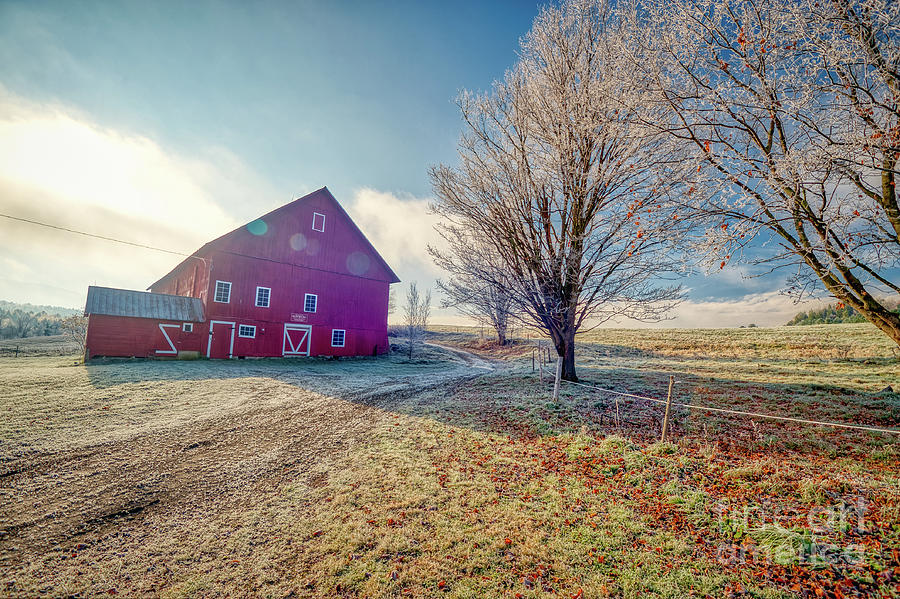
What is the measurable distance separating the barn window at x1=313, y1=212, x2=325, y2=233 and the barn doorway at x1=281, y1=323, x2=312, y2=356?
695 cm

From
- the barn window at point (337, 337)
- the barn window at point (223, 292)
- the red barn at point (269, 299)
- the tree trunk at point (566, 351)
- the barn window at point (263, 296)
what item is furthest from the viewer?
the barn window at point (337, 337)

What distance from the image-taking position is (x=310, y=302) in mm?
24266

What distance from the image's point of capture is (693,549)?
13.1ft

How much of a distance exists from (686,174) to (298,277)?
2258cm

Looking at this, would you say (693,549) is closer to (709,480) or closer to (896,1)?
(709,480)

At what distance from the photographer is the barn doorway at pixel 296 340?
76.0 feet

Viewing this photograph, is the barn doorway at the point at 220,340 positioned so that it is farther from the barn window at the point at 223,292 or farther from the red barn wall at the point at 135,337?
the barn window at the point at 223,292

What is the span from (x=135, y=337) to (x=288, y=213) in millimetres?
11194

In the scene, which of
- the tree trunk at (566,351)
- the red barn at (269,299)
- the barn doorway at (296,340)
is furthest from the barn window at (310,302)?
the tree trunk at (566,351)

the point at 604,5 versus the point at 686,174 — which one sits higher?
the point at 604,5

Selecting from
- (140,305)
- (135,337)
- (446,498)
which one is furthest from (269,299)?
(446,498)

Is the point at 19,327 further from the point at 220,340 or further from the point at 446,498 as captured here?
the point at 446,498

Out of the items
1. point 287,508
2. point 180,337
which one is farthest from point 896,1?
point 180,337

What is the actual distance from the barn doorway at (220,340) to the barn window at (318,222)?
8.43 metres
